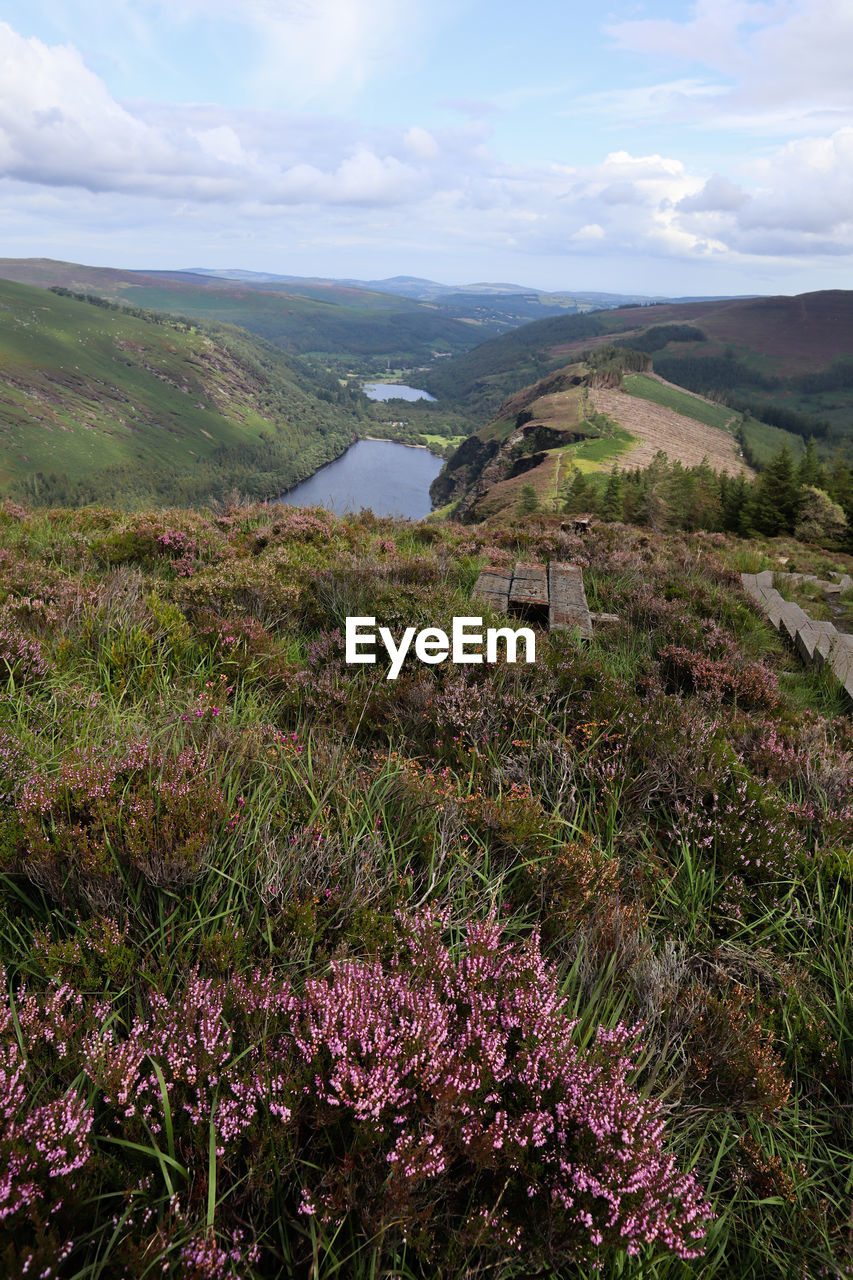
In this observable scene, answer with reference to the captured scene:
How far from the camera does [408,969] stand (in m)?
1.88

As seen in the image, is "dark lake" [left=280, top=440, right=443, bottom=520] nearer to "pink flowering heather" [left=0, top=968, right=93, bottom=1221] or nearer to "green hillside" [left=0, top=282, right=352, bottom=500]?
"green hillside" [left=0, top=282, right=352, bottom=500]

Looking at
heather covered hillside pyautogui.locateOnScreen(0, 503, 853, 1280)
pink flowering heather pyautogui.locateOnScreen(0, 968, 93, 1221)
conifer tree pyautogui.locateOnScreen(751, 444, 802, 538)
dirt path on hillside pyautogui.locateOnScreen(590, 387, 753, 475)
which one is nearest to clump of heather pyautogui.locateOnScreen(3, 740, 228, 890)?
heather covered hillside pyautogui.locateOnScreen(0, 503, 853, 1280)

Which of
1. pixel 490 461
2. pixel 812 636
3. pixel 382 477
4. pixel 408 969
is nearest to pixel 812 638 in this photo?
pixel 812 636

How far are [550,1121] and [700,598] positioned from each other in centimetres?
574

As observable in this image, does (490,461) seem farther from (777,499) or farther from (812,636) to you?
(812,636)

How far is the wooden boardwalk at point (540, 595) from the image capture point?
18.5 feet

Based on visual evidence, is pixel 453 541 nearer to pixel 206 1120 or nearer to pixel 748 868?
pixel 748 868

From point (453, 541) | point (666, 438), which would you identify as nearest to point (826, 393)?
point (666, 438)

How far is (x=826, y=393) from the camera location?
181 meters

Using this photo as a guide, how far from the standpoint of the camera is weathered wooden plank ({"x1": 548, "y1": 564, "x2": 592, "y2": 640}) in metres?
5.50

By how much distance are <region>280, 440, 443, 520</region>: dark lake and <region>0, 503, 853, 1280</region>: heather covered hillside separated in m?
97.5

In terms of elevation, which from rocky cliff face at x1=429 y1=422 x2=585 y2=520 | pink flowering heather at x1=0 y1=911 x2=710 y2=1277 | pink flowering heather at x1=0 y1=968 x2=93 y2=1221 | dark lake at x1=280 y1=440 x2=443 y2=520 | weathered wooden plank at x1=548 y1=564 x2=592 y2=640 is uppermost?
pink flowering heather at x1=0 y1=968 x2=93 y2=1221

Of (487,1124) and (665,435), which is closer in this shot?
(487,1124)

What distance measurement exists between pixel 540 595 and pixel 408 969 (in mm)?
4535
